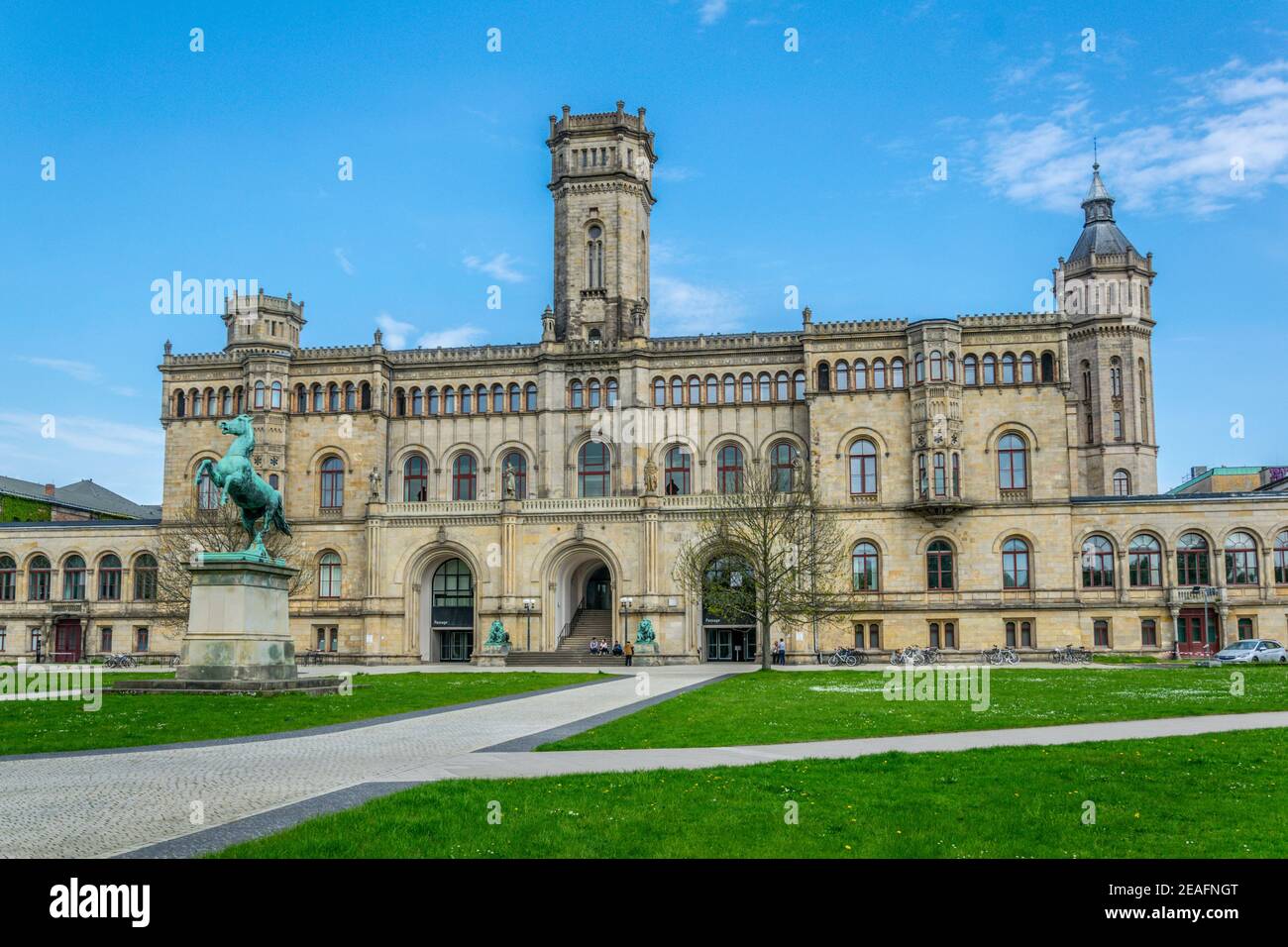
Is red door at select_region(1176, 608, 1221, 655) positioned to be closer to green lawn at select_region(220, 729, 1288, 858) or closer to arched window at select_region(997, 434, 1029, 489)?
arched window at select_region(997, 434, 1029, 489)

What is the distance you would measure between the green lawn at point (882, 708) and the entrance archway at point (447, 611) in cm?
3374

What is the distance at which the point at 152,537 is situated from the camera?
242 ft

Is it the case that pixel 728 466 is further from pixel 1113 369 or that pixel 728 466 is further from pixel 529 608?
pixel 1113 369

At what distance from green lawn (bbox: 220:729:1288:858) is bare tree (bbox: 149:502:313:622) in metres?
45.1

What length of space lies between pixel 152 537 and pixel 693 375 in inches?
1427

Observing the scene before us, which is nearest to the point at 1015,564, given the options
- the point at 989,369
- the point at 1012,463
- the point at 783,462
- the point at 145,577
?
the point at 1012,463

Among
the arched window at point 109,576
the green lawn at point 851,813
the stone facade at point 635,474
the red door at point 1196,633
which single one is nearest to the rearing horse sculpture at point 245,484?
the green lawn at point 851,813

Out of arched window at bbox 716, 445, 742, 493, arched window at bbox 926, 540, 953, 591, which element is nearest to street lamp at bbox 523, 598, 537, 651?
arched window at bbox 716, 445, 742, 493

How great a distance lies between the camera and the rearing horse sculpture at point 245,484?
112 ft

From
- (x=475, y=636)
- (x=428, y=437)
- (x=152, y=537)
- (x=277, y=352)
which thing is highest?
(x=277, y=352)
